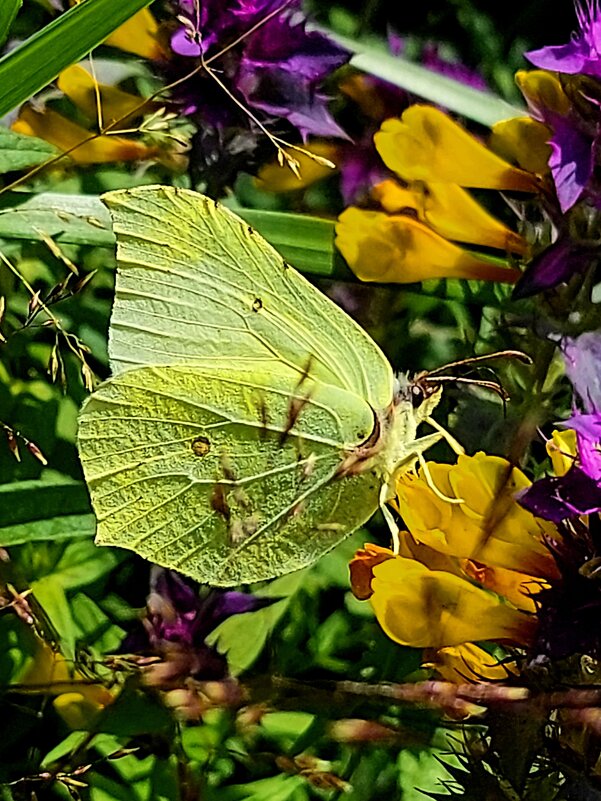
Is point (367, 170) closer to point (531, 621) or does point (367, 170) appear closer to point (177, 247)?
point (177, 247)

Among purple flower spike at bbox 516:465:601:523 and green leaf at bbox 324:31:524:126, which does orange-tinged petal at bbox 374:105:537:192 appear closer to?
green leaf at bbox 324:31:524:126

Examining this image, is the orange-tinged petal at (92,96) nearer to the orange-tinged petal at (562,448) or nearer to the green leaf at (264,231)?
the green leaf at (264,231)

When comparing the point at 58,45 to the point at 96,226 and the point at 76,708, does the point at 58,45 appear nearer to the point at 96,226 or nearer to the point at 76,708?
the point at 96,226

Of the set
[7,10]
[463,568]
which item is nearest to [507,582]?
[463,568]

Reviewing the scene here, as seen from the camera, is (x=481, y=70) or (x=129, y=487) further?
(x=481, y=70)

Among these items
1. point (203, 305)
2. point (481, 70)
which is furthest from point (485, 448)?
point (481, 70)

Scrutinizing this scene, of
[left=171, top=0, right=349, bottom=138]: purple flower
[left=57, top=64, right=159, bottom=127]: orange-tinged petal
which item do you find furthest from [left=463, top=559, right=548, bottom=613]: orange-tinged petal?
[left=57, top=64, right=159, bottom=127]: orange-tinged petal
